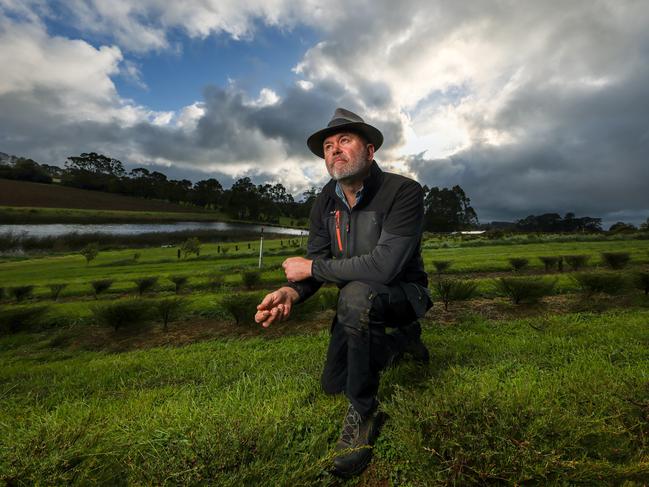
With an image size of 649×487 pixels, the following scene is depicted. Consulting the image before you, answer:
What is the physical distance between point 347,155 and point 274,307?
5.02 ft

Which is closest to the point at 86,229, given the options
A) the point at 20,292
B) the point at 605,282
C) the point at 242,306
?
the point at 20,292

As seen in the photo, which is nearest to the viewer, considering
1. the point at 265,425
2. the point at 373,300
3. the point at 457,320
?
the point at 265,425

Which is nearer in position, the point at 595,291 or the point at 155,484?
the point at 155,484

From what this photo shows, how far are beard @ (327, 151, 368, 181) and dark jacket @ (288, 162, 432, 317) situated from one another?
13cm

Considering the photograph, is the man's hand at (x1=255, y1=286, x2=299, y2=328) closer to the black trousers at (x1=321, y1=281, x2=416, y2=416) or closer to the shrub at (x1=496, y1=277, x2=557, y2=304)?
the black trousers at (x1=321, y1=281, x2=416, y2=416)

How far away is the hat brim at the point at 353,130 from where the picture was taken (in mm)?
2867

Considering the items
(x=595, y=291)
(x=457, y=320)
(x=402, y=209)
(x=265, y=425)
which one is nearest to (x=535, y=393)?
(x=402, y=209)

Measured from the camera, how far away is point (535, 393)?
256 centimetres

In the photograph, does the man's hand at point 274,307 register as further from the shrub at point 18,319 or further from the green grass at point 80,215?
the green grass at point 80,215

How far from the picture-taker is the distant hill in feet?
303

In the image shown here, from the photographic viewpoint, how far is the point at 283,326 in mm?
6812

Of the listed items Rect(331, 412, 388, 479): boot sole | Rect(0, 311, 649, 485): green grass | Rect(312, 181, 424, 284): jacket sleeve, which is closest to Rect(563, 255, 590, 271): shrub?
Rect(0, 311, 649, 485): green grass

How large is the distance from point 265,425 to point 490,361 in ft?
8.84

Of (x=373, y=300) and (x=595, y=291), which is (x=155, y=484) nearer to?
(x=373, y=300)
